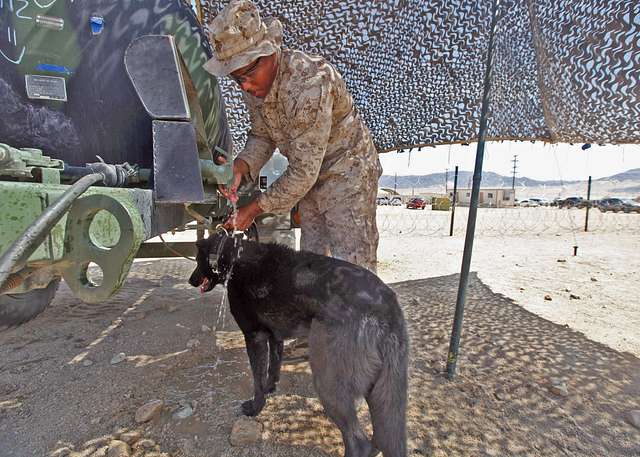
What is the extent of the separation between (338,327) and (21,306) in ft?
8.35

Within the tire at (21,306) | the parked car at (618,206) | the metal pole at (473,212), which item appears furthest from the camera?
the parked car at (618,206)

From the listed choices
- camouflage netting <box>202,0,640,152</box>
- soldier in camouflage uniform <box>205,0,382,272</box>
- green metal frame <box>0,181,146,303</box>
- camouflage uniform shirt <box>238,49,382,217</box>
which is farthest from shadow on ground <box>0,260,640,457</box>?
camouflage netting <box>202,0,640,152</box>

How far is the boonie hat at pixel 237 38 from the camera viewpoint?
1846mm

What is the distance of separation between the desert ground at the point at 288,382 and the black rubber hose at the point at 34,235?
52.1 inches

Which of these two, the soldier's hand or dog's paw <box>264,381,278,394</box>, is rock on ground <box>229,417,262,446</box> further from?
the soldier's hand

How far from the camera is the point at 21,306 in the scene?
2572 millimetres

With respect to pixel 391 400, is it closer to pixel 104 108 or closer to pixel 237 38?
pixel 237 38

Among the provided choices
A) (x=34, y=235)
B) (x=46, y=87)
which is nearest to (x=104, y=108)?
(x=46, y=87)

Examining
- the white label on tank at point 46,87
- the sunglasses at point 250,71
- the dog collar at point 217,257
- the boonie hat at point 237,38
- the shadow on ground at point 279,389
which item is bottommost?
the shadow on ground at point 279,389

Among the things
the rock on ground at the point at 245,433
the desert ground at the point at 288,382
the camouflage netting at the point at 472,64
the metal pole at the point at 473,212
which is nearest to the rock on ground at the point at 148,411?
the desert ground at the point at 288,382

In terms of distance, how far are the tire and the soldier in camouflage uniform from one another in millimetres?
1767

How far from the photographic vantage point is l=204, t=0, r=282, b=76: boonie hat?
185cm

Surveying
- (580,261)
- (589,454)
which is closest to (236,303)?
(589,454)

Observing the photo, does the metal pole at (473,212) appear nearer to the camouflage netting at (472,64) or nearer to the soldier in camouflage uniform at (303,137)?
the camouflage netting at (472,64)
